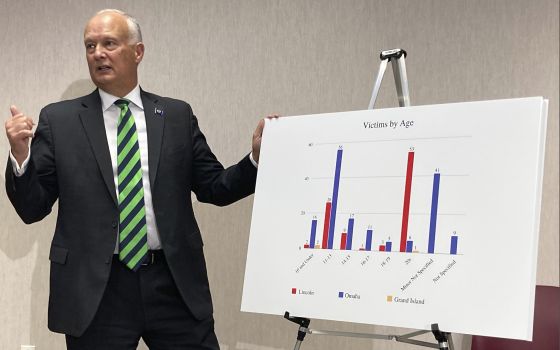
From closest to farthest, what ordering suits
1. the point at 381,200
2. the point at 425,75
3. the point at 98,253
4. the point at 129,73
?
the point at 381,200
the point at 98,253
the point at 129,73
the point at 425,75

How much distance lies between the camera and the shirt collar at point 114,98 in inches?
97.4

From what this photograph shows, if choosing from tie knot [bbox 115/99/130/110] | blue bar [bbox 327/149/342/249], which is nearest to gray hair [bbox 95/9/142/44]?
tie knot [bbox 115/99/130/110]

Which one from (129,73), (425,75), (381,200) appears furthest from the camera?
(425,75)

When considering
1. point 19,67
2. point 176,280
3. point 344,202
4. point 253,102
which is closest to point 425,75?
point 253,102

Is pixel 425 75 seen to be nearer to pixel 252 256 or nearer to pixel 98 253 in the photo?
pixel 252 256

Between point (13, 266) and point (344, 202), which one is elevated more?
point (344, 202)

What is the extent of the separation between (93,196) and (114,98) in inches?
15.7

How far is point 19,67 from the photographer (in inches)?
128

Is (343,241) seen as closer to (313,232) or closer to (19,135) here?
(313,232)

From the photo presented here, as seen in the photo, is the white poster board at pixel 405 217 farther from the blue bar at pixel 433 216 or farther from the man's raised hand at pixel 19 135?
the man's raised hand at pixel 19 135

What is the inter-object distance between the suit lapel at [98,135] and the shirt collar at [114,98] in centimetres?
2

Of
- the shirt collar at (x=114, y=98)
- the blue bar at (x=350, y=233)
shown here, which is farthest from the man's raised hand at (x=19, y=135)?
the blue bar at (x=350, y=233)

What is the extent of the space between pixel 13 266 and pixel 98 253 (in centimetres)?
114

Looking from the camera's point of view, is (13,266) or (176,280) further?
(13,266)
